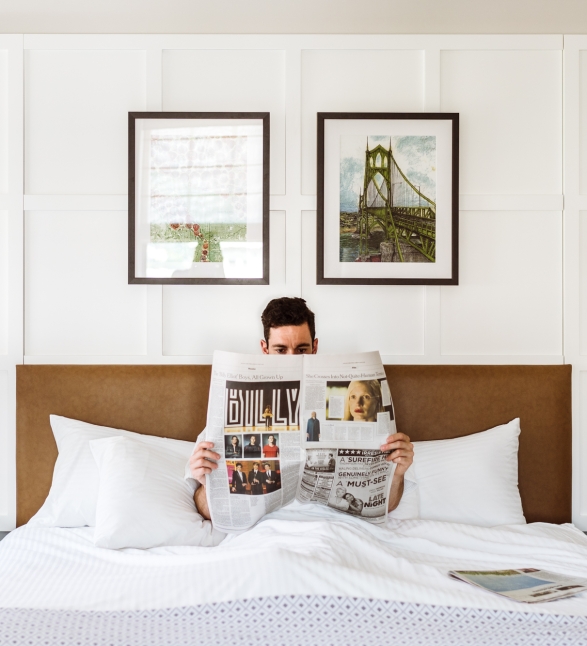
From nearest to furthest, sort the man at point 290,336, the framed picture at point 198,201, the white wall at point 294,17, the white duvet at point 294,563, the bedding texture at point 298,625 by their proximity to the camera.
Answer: the bedding texture at point 298,625 → the white duvet at point 294,563 → the man at point 290,336 → the white wall at point 294,17 → the framed picture at point 198,201

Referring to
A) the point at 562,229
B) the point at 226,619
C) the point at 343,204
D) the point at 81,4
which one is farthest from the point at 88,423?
the point at 562,229

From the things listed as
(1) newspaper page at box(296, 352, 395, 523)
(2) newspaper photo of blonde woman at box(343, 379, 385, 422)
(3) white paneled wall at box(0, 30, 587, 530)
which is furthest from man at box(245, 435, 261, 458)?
(3) white paneled wall at box(0, 30, 587, 530)

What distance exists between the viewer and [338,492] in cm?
158

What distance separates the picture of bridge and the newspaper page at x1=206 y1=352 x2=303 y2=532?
71 centimetres

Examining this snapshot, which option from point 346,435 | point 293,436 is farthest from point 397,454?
point 293,436

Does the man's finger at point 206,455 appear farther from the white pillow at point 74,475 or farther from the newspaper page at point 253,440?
the white pillow at point 74,475

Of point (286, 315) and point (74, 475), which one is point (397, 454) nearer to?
point (286, 315)

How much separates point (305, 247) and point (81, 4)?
113 centimetres

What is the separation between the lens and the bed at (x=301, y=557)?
1166mm

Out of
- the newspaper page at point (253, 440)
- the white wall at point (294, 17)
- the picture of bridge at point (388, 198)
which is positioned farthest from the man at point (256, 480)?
the white wall at point (294, 17)

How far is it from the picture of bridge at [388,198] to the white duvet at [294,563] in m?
0.97

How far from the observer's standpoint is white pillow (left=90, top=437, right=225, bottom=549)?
1.62 metres

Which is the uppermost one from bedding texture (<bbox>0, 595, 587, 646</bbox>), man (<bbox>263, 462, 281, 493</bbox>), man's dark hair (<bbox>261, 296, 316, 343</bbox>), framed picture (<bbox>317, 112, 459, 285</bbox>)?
framed picture (<bbox>317, 112, 459, 285</bbox>)

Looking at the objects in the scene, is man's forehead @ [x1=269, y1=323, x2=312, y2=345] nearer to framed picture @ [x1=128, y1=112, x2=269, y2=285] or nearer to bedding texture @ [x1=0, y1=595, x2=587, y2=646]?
framed picture @ [x1=128, y1=112, x2=269, y2=285]
